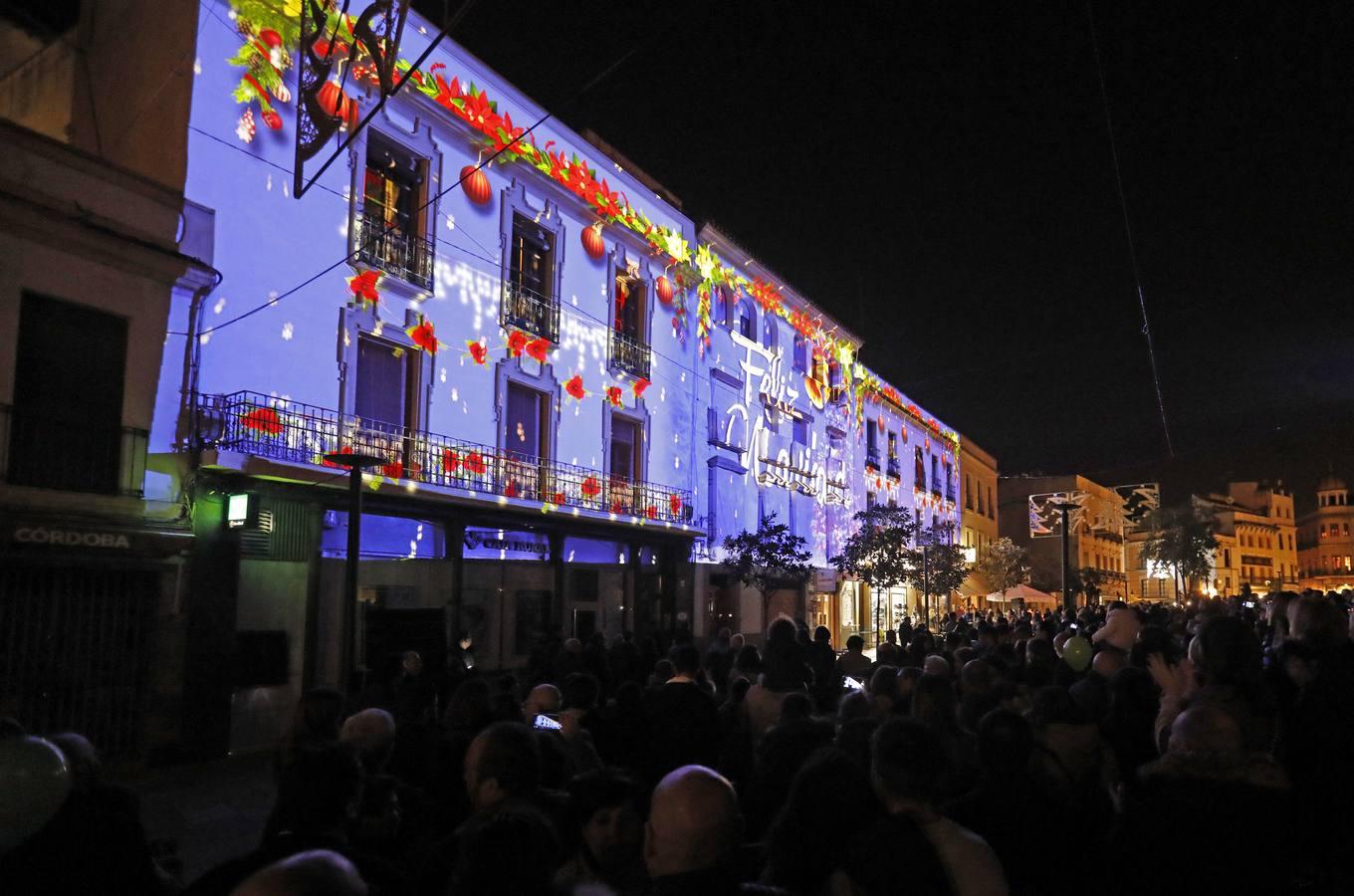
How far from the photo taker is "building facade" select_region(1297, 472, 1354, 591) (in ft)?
364

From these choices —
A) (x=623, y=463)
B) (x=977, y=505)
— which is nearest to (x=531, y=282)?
(x=623, y=463)

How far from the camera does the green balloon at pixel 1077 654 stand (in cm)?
889

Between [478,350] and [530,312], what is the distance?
179cm

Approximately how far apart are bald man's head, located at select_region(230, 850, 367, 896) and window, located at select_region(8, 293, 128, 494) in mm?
10236

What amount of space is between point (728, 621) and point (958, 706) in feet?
64.3

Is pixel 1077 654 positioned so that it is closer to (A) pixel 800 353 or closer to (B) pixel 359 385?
(B) pixel 359 385

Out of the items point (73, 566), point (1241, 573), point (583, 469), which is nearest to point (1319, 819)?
point (73, 566)

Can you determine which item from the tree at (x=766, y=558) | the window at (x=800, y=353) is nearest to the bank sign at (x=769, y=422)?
the window at (x=800, y=353)

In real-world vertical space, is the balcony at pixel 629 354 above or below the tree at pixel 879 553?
above

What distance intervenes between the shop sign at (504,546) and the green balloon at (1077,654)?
1026 cm

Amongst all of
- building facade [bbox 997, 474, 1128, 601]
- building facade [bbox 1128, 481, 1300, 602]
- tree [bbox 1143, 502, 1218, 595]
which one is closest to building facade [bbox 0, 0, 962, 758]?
tree [bbox 1143, 502, 1218, 595]

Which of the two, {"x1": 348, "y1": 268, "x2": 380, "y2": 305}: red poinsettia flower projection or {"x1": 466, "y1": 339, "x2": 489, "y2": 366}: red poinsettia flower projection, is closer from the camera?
{"x1": 348, "y1": 268, "x2": 380, "y2": 305}: red poinsettia flower projection

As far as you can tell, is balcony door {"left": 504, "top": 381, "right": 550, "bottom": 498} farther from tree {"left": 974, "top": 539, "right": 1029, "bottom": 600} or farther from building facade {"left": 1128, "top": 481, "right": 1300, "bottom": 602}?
building facade {"left": 1128, "top": 481, "right": 1300, "bottom": 602}

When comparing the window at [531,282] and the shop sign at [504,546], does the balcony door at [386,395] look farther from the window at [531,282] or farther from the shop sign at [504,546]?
the window at [531,282]
